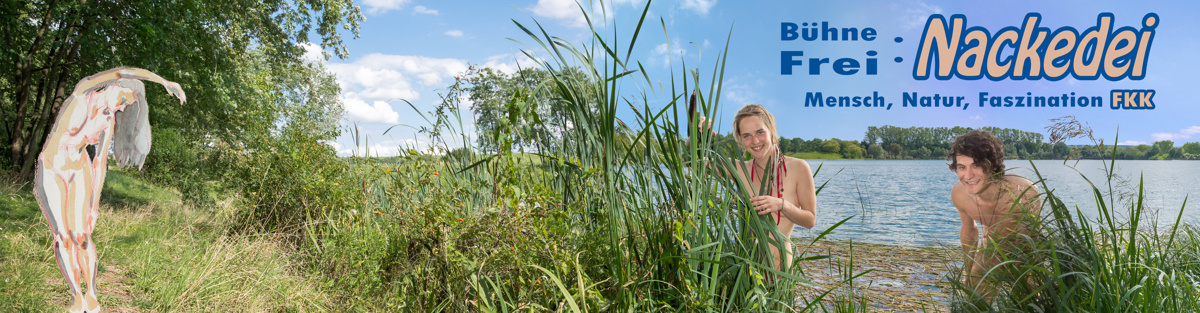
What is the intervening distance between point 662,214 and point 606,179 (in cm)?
20

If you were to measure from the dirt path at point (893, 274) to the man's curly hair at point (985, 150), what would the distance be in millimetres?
593

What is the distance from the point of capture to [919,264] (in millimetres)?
6477

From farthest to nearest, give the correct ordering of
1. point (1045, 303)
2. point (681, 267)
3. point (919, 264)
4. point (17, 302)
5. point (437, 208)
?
1. point (919, 264)
2. point (17, 302)
3. point (1045, 303)
4. point (437, 208)
5. point (681, 267)

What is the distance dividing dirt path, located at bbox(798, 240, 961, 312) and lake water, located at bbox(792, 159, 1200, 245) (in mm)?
190

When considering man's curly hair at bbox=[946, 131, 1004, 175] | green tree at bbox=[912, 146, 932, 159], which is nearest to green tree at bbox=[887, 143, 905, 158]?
green tree at bbox=[912, 146, 932, 159]

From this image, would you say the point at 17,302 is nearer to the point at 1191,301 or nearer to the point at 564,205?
the point at 564,205

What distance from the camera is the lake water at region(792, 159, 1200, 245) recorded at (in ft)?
9.05

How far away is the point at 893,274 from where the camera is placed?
230 inches

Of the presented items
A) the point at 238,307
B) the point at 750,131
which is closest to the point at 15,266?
the point at 238,307

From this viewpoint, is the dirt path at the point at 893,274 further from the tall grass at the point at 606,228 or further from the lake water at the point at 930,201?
the tall grass at the point at 606,228

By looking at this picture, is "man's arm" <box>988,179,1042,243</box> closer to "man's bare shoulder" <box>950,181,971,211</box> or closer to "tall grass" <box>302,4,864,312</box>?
"man's bare shoulder" <box>950,181,971,211</box>

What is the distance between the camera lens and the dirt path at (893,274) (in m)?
4.33

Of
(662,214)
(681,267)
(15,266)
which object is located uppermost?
(662,214)

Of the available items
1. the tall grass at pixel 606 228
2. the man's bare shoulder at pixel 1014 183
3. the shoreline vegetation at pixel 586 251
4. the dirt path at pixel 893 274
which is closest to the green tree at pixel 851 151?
the dirt path at pixel 893 274
